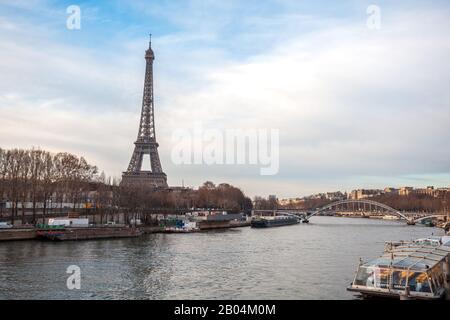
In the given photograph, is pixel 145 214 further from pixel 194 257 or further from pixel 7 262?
pixel 7 262

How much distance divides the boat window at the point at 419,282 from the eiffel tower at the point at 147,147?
57.8 meters

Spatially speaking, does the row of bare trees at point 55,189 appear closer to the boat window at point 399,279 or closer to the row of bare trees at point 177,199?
the row of bare trees at point 177,199

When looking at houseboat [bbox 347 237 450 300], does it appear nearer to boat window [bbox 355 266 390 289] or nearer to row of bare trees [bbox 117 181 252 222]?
boat window [bbox 355 266 390 289]

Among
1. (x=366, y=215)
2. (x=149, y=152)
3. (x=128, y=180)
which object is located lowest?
(x=366, y=215)

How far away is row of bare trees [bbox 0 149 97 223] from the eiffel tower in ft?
84.2

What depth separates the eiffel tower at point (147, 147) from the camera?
69294 millimetres

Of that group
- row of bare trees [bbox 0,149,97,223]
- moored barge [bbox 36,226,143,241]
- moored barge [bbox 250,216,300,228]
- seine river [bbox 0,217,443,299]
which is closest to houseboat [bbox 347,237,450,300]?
seine river [bbox 0,217,443,299]

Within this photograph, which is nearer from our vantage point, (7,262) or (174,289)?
(174,289)

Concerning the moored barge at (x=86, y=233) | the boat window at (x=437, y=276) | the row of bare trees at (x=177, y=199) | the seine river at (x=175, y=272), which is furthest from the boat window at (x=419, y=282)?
the row of bare trees at (x=177, y=199)

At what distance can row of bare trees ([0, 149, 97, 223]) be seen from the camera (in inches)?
1388
